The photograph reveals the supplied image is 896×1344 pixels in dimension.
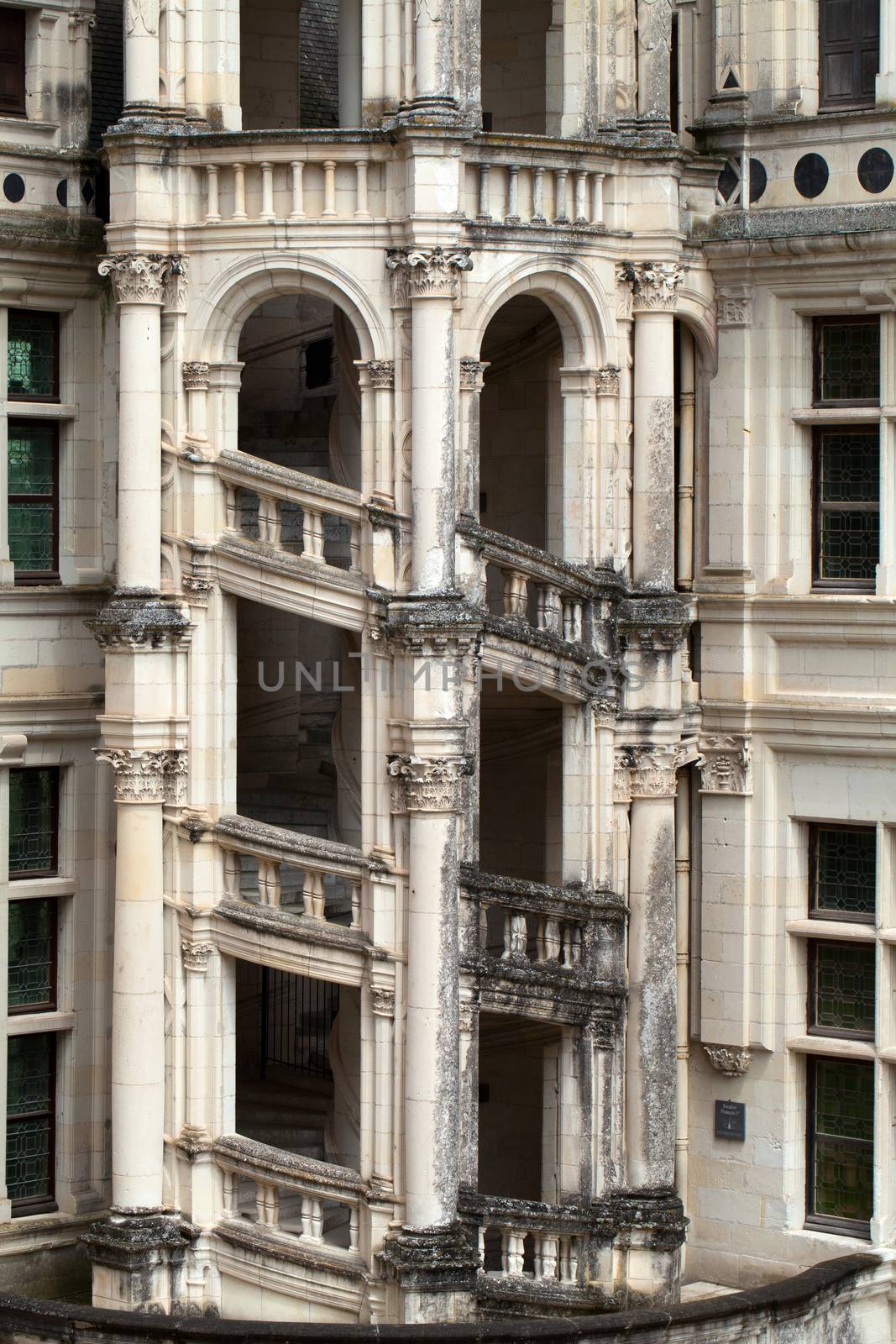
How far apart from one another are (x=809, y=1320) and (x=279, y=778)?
7755 millimetres

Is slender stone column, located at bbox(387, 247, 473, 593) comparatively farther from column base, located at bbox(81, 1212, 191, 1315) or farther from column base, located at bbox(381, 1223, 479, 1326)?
column base, located at bbox(81, 1212, 191, 1315)

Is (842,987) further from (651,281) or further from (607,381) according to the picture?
(651,281)

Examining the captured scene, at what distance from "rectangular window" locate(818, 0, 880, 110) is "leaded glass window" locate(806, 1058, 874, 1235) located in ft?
29.2

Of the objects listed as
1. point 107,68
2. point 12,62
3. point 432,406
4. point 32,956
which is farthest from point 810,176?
point 32,956

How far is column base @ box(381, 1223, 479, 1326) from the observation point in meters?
26.8

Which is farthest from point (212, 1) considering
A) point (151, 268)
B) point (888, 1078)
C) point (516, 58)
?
point (888, 1078)

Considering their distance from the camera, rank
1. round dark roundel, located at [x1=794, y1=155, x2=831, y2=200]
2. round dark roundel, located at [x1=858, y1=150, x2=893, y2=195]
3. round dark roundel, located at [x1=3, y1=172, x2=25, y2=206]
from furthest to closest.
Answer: round dark roundel, located at [x1=794, y1=155, x2=831, y2=200]
round dark roundel, located at [x1=3, y1=172, x2=25, y2=206]
round dark roundel, located at [x1=858, y1=150, x2=893, y2=195]

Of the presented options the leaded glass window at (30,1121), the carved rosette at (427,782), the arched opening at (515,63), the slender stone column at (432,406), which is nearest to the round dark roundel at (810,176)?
the arched opening at (515,63)

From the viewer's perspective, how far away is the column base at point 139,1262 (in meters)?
27.7

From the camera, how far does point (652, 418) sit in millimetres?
28531

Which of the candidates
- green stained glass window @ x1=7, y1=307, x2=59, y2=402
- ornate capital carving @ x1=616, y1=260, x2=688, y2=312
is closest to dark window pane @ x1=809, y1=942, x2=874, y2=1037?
ornate capital carving @ x1=616, y1=260, x2=688, y2=312

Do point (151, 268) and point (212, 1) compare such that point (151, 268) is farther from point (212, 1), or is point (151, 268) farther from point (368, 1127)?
point (368, 1127)

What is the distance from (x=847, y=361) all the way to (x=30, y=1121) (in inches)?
409

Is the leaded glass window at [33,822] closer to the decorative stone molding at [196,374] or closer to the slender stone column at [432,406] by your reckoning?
the decorative stone molding at [196,374]
